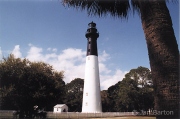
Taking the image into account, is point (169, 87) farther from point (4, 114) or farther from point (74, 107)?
point (74, 107)

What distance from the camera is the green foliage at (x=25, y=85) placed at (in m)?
21.5

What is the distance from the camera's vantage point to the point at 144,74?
49.7 meters

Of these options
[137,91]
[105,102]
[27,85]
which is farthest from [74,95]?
[27,85]

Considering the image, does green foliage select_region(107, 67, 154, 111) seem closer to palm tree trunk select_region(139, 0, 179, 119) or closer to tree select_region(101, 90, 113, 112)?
tree select_region(101, 90, 113, 112)

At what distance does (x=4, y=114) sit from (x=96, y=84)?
60.1 ft

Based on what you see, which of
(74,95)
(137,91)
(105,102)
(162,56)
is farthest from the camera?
(74,95)

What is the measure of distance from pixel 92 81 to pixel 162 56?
3454 centimetres

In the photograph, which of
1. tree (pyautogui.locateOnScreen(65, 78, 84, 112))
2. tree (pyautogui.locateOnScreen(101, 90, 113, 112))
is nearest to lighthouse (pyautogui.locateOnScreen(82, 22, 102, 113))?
tree (pyautogui.locateOnScreen(65, 78, 84, 112))

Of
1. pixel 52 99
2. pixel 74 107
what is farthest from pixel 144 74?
pixel 52 99

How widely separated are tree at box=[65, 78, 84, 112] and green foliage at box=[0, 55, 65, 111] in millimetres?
29286

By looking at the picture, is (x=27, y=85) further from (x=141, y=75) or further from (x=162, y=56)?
(x=141, y=75)

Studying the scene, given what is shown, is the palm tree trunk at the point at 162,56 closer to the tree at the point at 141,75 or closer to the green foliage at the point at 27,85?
the green foliage at the point at 27,85

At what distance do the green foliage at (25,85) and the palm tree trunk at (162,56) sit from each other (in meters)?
19.6

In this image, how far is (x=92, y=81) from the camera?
37.7 m
